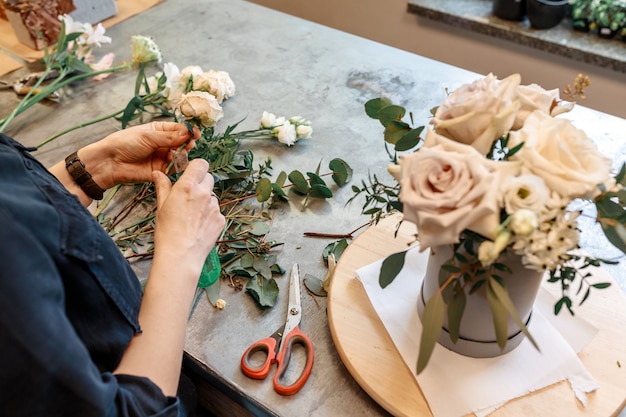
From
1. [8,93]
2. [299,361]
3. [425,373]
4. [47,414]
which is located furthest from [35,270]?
[8,93]

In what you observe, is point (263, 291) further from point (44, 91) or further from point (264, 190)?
point (44, 91)

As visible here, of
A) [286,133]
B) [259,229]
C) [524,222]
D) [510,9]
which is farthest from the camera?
[510,9]

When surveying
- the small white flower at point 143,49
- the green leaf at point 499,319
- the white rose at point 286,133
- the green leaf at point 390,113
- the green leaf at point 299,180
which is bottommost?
the green leaf at point 299,180

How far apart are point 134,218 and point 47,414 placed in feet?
1.69

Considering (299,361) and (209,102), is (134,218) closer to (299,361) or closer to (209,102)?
(209,102)

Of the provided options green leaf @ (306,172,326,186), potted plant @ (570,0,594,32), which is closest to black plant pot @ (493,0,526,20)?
potted plant @ (570,0,594,32)

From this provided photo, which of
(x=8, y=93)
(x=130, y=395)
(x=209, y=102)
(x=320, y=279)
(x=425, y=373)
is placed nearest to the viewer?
(x=130, y=395)

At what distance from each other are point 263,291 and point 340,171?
309mm

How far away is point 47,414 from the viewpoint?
561 mm

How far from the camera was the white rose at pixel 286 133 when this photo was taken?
1.15 meters

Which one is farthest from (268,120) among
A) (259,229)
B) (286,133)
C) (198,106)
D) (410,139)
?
(410,139)

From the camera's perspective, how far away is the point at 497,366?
2.40ft

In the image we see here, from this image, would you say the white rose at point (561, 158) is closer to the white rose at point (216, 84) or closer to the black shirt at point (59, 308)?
the black shirt at point (59, 308)

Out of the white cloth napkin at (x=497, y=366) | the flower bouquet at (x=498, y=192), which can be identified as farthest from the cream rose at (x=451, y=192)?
the white cloth napkin at (x=497, y=366)
